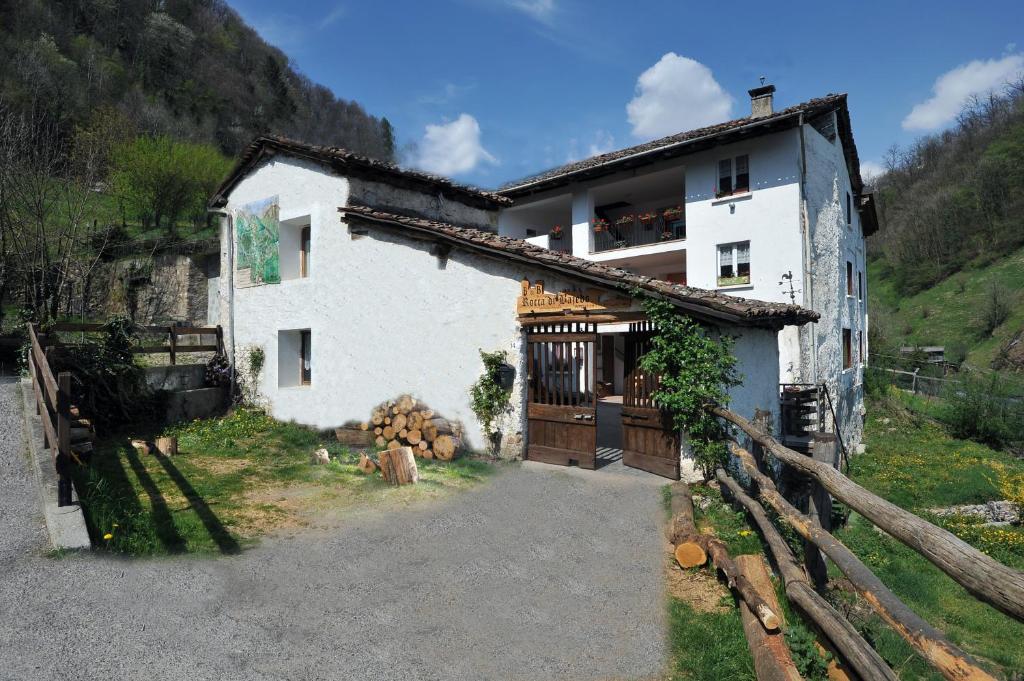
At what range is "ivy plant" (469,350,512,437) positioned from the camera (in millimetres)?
9789

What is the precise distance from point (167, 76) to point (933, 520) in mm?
61147

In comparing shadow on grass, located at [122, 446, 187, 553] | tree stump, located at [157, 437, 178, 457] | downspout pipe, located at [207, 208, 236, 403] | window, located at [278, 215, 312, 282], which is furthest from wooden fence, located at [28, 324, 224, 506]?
window, located at [278, 215, 312, 282]

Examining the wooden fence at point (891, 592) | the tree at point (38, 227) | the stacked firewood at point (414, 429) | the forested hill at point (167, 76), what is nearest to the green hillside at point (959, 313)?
the stacked firewood at point (414, 429)

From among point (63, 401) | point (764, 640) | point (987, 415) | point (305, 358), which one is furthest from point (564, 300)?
point (987, 415)

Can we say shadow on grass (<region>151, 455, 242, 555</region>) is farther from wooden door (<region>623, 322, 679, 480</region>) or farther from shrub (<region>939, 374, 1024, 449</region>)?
shrub (<region>939, 374, 1024, 449</region>)

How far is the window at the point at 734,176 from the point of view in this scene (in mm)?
16453

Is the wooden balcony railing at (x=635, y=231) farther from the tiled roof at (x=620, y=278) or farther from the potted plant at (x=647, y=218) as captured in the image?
the tiled roof at (x=620, y=278)

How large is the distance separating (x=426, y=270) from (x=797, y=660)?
8.41m

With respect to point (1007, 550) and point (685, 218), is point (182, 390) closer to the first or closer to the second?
point (685, 218)

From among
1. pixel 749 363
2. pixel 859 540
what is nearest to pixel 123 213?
pixel 749 363

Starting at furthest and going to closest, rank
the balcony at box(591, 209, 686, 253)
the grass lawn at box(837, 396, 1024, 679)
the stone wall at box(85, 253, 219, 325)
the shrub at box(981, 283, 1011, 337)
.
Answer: the shrub at box(981, 283, 1011, 337), the stone wall at box(85, 253, 219, 325), the balcony at box(591, 209, 686, 253), the grass lawn at box(837, 396, 1024, 679)

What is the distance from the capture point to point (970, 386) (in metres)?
21.2

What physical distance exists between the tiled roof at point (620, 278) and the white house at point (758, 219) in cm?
507

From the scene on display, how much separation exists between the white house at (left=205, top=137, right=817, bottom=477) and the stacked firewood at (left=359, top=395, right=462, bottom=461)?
260mm
